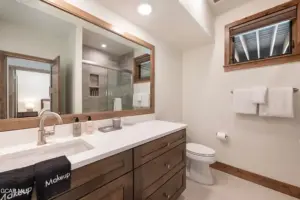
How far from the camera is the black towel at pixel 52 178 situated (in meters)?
0.60

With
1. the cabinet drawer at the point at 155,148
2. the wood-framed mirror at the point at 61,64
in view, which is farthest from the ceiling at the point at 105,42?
the cabinet drawer at the point at 155,148

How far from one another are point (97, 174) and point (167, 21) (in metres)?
1.83

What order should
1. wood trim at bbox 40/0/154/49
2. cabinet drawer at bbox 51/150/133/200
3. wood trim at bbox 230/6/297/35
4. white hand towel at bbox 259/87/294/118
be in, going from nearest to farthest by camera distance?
cabinet drawer at bbox 51/150/133/200 → wood trim at bbox 40/0/154/49 → white hand towel at bbox 259/87/294/118 → wood trim at bbox 230/6/297/35

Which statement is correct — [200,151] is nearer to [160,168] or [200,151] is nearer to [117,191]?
[160,168]

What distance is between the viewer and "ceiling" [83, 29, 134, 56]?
4.83 feet

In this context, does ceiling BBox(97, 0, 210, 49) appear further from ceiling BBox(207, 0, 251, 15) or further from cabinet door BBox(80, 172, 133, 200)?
cabinet door BBox(80, 172, 133, 200)

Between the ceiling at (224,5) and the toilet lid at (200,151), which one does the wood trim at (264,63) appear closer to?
the ceiling at (224,5)

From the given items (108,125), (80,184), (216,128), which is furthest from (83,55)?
(216,128)

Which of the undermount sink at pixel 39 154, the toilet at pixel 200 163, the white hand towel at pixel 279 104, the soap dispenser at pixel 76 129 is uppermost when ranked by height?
the white hand towel at pixel 279 104

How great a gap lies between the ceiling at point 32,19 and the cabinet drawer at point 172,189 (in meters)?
1.64

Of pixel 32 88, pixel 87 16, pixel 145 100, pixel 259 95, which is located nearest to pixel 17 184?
pixel 32 88

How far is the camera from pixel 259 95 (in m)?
1.82

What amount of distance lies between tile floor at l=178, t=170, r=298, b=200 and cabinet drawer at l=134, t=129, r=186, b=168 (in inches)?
29.7

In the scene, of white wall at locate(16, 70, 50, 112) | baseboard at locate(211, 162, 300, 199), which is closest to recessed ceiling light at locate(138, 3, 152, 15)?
white wall at locate(16, 70, 50, 112)
